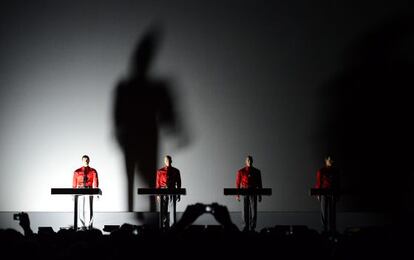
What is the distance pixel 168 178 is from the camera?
27.3ft

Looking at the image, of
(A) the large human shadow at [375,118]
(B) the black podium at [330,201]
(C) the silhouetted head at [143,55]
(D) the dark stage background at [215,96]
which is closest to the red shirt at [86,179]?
(D) the dark stage background at [215,96]

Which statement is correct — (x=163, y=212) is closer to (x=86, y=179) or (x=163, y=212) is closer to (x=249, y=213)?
(x=249, y=213)

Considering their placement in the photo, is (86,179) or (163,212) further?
(86,179)

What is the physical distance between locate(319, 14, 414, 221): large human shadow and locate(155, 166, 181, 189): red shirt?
238cm

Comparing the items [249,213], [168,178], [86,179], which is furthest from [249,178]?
[86,179]

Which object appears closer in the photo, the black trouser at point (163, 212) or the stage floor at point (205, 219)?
the black trouser at point (163, 212)

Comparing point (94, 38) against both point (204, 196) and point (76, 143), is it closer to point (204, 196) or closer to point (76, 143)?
point (76, 143)

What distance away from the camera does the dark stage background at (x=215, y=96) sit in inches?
366

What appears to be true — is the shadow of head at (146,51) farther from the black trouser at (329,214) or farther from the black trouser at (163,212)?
the black trouser at (329,214)

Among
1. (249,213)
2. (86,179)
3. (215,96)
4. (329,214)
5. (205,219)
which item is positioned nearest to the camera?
(329,214)

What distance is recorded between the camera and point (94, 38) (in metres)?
9.70

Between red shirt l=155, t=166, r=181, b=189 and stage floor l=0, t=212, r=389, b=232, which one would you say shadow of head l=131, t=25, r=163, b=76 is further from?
stage floor l=0, t=212, r=389, b=232

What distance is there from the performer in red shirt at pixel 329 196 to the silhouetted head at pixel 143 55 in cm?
326

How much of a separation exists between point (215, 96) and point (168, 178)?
1.83 m
